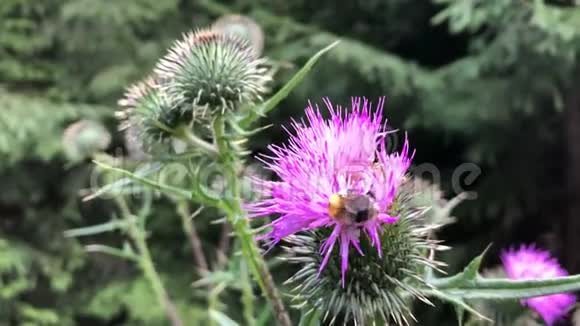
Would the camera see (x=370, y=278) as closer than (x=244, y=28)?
Yes

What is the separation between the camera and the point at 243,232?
1.41 meters

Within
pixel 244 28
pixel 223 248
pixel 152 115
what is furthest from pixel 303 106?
pixel 152 115

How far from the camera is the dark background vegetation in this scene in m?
4.69

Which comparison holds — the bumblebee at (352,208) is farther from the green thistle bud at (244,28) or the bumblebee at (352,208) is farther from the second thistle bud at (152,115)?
the green thistle bud at (244,28)

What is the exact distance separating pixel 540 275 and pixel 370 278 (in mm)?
769

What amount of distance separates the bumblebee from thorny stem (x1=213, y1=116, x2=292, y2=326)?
260 millimetres

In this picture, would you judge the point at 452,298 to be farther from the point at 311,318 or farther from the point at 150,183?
the point at 150,183

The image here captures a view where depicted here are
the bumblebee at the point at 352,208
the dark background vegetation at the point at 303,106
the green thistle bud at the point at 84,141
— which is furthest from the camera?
the dark background vegetation at the point at 303,106

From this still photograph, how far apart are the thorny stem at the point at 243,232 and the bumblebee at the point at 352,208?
0.85 ft

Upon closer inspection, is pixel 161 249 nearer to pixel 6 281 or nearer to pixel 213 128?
pixel 6 281

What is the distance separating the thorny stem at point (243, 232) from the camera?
1.42m

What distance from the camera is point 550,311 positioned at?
5.76 ft

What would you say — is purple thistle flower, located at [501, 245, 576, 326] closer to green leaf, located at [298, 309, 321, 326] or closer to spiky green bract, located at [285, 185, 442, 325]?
spiky green bract, located at [285, 185, 442, 325]

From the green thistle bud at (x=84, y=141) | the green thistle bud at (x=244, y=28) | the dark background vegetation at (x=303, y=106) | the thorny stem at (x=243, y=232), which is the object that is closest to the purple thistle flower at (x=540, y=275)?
the thorny stem at (x=243, y=232)
